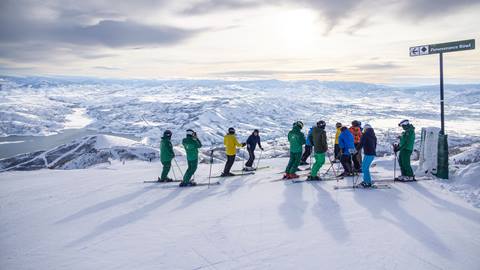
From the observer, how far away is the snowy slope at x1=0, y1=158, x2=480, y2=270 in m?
5.17

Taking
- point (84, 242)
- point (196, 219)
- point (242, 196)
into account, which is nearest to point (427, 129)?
point (242, 196)

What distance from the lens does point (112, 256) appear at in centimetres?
541

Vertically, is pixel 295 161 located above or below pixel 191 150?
below

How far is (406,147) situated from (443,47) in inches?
128

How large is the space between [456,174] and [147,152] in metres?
58.3

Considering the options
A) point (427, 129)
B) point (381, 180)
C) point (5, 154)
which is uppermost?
point (427, 129)

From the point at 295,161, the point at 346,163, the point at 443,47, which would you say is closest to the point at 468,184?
the point at 346,163

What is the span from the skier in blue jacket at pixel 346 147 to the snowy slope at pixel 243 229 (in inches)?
59.6

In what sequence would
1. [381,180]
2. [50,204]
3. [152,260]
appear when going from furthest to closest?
[381,180], [50,204], [152,260]

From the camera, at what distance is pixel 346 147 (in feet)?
35.8

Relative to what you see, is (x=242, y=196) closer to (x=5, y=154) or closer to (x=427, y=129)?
(x=427, y=129)

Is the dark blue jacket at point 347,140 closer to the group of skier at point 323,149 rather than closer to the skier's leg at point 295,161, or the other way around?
the group of skier at point 323,149

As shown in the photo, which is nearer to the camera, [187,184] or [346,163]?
[187,184]

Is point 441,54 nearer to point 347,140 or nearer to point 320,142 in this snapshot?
point 347,140
